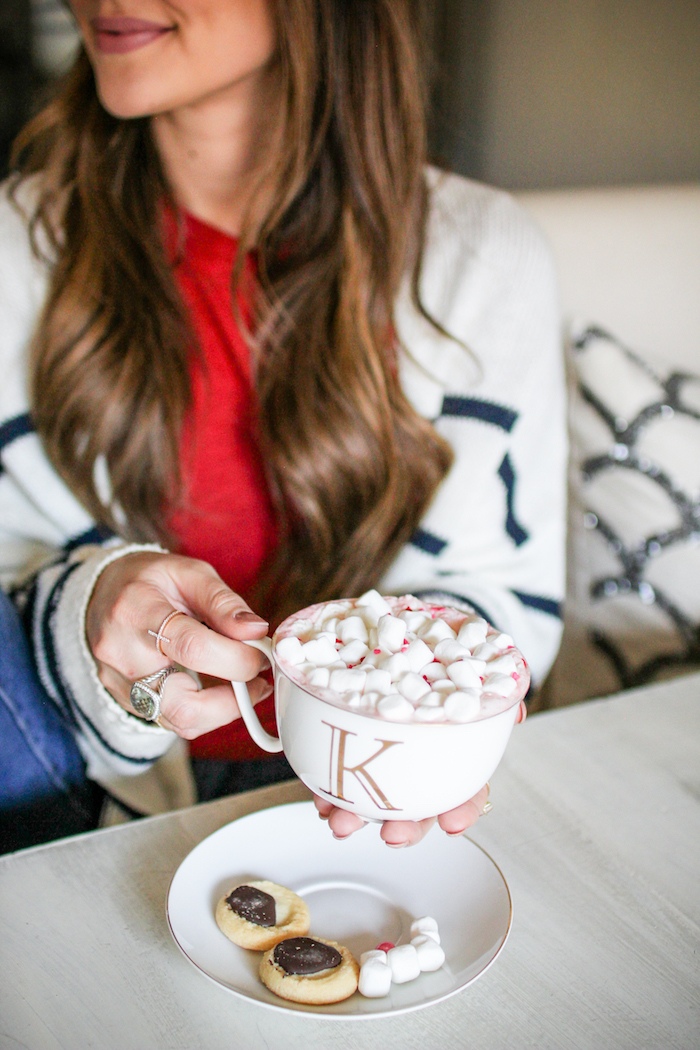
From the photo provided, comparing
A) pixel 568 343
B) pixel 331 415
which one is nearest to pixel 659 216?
pixel 568 343

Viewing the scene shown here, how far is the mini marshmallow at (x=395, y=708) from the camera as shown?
0.44 meters

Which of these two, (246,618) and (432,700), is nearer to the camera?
(432,700)

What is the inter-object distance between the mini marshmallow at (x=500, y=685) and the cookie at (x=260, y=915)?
0.71ft

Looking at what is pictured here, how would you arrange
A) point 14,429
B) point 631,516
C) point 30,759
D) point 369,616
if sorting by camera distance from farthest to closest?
point 631,516 < point 14,429 < point 30,759 < point 369,616

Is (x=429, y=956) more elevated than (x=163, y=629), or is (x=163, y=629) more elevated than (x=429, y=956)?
(x=163, y=629)

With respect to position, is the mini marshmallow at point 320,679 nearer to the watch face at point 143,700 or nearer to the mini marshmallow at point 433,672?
the mini marshmallow at point 433,672

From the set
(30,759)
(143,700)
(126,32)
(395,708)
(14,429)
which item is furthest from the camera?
(14,429)

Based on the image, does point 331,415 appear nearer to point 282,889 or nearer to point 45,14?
point 282,889

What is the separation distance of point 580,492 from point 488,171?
1186 millimetres

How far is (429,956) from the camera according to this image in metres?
0.51

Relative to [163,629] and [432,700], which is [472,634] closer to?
[432,700]

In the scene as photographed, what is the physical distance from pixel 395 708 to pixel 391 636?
0.22 ft

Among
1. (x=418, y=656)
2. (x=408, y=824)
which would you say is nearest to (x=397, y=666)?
(x=418, y=656)

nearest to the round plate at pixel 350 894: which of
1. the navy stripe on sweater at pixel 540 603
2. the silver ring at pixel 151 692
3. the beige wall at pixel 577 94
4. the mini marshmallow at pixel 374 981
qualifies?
the mini marshmallow at pixel 374 981
